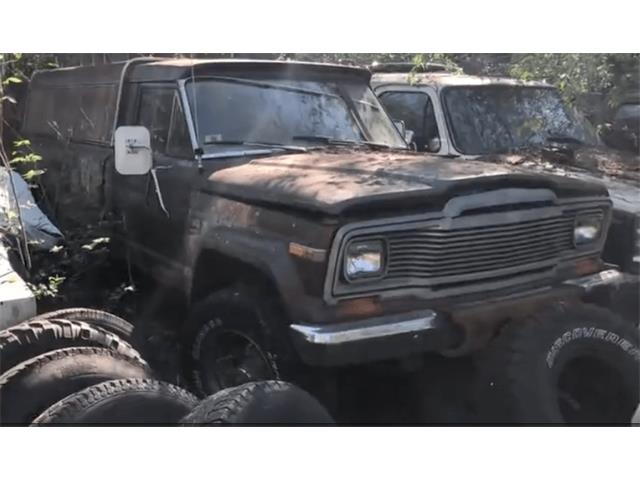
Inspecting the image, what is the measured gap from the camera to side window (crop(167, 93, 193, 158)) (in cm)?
346

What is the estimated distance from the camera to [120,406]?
2.63 metres

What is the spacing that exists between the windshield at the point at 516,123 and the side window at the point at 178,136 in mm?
1391

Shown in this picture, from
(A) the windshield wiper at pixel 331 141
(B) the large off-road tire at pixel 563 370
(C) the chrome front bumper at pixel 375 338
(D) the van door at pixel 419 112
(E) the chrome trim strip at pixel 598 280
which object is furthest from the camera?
(D) the van door at pixel 419 112

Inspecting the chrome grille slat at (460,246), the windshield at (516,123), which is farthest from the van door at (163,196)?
the windshield at (516,123)

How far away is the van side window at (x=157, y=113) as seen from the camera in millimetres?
3500

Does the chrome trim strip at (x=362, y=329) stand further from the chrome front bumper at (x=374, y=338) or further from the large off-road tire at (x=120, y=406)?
the large off-road tire at (x=120, y=406)

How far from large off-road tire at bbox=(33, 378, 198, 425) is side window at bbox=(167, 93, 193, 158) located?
1.19 metres

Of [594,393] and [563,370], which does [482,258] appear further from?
[594,393]

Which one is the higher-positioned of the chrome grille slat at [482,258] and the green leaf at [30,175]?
the green leaf at [30,175]

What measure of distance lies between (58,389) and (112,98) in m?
1.71

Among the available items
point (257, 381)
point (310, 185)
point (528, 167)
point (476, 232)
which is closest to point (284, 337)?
point (257, 381)

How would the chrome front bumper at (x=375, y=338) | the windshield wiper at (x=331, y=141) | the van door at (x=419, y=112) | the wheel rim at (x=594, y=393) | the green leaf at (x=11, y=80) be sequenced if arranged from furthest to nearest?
the van door at (x=419, y=112) < the windshield wiper at (x=331, y=141) < the green leaf at (x=11, y=80) < the wheel rim at (x=594, y=393) < the chrome front bumper at (x=375, y=338)

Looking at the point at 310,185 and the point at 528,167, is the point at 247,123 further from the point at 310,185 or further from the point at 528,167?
the point at 528,167

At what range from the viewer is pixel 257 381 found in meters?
2.85
